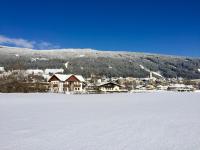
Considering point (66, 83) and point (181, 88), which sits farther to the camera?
point (181, 88)

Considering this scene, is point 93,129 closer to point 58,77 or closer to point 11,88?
point 11,88

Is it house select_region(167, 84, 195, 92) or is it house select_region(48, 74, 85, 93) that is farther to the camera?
house select_region(167, 84, 195, 92)

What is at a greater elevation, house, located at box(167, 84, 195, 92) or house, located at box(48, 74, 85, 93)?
house, located at box(48, 74, 85, 93)

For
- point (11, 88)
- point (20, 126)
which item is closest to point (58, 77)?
point (11, 88)

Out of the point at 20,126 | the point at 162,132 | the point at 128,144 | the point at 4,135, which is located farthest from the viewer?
the point at 20,126

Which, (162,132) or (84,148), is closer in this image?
(84,148)

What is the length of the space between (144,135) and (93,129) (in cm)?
194

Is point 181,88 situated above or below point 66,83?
below

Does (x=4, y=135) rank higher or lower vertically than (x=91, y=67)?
lower

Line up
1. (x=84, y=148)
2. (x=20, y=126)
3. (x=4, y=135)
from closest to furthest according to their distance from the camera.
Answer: (x=84, y=148) → (x=4, y=135) → (x=20, y=126)

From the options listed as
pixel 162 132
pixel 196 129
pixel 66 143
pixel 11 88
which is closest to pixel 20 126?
pixel 66 143

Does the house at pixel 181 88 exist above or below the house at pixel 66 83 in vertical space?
below

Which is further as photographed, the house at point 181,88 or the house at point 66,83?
the house at point 181,88

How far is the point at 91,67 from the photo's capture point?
179750 mm
